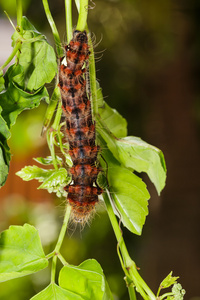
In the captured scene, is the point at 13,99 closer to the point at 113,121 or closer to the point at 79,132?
the point at 79,132

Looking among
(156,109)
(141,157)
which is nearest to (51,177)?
(141,157)

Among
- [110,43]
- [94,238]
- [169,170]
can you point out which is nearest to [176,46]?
[110,43]

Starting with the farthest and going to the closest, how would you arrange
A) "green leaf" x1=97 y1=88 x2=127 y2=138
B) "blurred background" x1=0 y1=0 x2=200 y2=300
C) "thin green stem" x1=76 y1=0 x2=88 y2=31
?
"blurred background" x1=0 y1=0 x2=200 y2=300
"green leaf" x1=97 y1=88 x2=127 y2=138
"thin green stem" x1=76 y1=0 x2=88 y2=31

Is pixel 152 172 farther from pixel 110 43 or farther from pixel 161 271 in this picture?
pixel 161 271

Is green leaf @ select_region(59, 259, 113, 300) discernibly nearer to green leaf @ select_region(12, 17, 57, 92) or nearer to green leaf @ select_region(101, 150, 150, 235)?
green leaf @ select_region(101, 150, 150, 235)

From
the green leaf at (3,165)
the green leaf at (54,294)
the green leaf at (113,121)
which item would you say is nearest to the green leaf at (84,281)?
the green leaf at (54,294)

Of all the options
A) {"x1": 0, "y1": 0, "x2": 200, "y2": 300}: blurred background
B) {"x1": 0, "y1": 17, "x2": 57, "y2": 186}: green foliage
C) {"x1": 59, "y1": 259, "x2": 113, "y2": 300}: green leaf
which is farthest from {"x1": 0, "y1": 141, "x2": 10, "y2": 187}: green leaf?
{"x1": 0, "y1": 0, "x2": 200, "y2": 300}: blurred background

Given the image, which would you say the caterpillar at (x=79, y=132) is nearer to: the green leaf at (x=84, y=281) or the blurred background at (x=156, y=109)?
the green leaf at (x=84, y=281)
